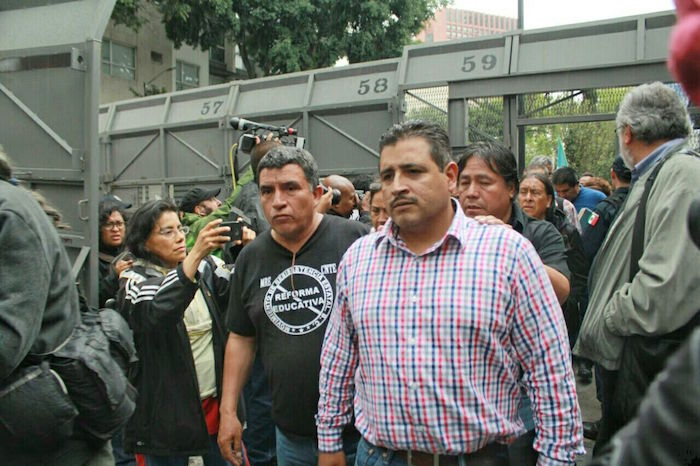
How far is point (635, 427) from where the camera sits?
0.60 meters

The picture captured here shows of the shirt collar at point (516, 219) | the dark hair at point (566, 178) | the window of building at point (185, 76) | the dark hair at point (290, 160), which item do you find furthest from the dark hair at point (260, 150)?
the window of building at point (185, 76)

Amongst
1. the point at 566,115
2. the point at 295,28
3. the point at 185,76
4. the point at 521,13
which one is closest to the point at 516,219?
the point at 566,115

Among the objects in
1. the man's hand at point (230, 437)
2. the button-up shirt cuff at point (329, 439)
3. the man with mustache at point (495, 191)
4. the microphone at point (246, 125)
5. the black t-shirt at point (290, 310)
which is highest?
the microphone at point (246, 125)

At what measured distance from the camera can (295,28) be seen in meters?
20.2

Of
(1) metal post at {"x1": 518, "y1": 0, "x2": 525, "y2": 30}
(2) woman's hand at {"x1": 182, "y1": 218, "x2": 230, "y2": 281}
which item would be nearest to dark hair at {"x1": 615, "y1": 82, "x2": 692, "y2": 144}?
(2) woman's hand at {"x1": 182, "y1": 218, "x2": 230, "y2": 281}

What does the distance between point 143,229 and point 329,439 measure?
1646 millimetres

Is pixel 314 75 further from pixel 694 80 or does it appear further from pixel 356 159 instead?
pixel 694 80

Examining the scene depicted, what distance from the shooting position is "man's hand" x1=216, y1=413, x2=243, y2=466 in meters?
2.70

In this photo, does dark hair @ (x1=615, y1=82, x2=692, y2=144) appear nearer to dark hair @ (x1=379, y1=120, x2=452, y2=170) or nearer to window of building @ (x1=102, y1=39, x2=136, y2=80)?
dark hair @ (x1=379, y1=120, x2=452, y2=170)

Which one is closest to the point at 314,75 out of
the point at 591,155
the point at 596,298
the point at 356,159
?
the point at 356,159

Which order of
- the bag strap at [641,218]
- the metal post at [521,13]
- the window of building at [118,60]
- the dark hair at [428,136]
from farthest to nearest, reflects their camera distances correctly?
the window of building at [118,60] < the metal post at [521,13] < the bag strap at [641,218] < the dark hair at [428,136]

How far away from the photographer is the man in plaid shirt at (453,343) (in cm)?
183

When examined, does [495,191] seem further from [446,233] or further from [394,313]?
[394,313]

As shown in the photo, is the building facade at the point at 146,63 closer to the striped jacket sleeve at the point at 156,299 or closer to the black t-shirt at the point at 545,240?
the striped jacket sleeve at the point at 156,299
